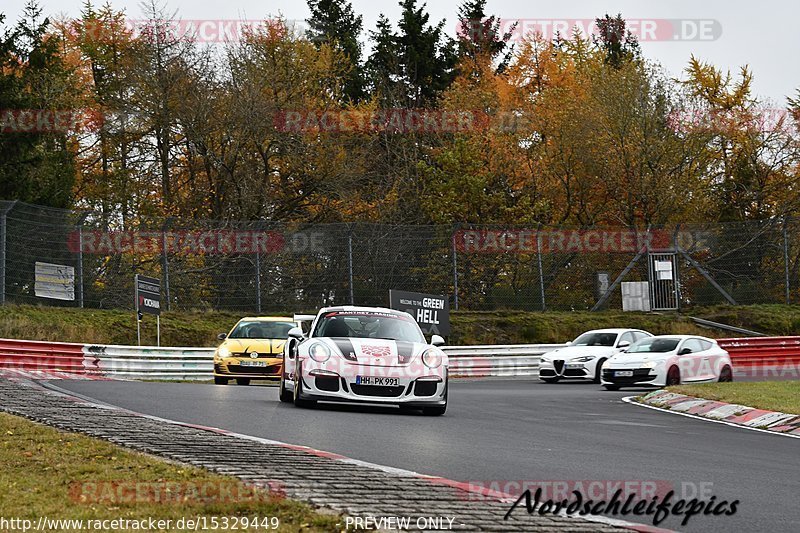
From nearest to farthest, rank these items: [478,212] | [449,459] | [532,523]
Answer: [532,523] → [449,459] → [478,212]

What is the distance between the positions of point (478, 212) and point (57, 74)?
52.9 feet

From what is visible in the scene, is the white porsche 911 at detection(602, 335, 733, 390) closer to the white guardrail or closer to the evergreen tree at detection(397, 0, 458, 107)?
the white guardrail

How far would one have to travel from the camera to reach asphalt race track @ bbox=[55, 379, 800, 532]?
30.9 ft

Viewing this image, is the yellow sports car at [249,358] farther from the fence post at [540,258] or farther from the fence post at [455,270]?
the fence post at [540,258]

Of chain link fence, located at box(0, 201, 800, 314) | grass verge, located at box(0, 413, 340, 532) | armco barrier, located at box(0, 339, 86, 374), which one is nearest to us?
grass verge, located at box(0, 413, 340, 532)

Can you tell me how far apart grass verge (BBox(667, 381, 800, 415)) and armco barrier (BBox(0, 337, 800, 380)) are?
9.55 m

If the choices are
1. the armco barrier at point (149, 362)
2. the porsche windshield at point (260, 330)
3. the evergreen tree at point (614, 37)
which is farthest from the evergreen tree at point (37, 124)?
the evergreen tree at point (614, 37)

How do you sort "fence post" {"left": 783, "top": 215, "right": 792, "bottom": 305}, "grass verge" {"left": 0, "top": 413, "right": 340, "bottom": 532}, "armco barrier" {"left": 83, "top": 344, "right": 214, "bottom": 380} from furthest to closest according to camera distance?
"fence post" {"left": 783, "top": 215, "right": 792, "bottom": 305} → "armco barrier" {"left": 83, "top": 344, "right": 214, "bottom": 380} → "grass verge" {"left": 0, "top": 413, "right": 340, "bottom": 532}

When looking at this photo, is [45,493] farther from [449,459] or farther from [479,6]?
[479,6]

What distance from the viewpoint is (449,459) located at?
10508mm

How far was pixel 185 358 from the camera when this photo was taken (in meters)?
28.7

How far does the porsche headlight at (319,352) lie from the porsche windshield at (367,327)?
65cm

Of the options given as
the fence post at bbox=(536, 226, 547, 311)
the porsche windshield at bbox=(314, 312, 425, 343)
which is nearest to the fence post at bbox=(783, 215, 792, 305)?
the fence post at bbox=(536, 226, 547, 311)

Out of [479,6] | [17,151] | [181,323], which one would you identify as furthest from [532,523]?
[479,6]
